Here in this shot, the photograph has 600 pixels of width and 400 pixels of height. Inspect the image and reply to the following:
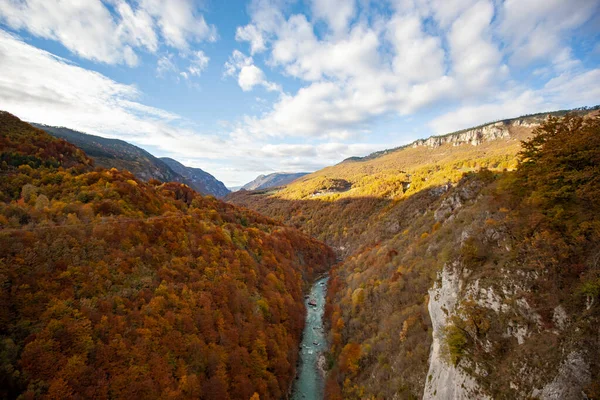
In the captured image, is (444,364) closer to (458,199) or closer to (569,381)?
(569,381)

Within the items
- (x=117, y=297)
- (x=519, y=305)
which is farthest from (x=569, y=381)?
(x=117, y=297)

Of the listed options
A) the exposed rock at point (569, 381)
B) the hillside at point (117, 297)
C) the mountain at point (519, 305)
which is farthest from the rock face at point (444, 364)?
the hillside at point (117, 297)

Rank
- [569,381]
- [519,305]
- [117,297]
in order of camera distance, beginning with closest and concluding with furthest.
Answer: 1. [569,381]
2. [519,305]
3. [117,297]

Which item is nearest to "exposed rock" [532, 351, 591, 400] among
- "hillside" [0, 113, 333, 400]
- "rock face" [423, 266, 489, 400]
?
"rock face" [423, 266, 489, 400]

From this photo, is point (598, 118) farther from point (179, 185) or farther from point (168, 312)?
point (179, 185)

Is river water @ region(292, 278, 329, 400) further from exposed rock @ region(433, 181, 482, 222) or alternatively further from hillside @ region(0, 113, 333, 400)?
exposed rock @ region(433, 181, 482, 222)

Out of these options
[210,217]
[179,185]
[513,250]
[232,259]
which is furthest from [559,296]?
[179,185]
